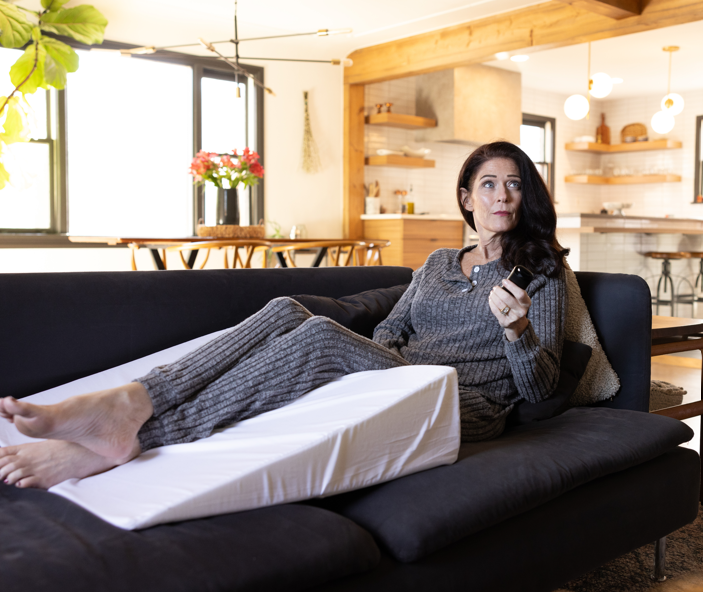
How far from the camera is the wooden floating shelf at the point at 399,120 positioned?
7152 millimetres

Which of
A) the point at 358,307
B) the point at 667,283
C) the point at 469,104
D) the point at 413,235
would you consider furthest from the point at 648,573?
the point at 469,104

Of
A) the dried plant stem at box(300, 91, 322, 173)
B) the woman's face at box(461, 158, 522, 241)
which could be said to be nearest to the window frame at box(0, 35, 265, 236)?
the dried plant stem at box(300, 91, 322, 173)

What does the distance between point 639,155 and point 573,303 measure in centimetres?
887

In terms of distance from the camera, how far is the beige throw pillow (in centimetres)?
212

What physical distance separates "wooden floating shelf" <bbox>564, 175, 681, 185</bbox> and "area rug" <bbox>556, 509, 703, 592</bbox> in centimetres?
815

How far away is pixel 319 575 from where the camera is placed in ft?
3.72

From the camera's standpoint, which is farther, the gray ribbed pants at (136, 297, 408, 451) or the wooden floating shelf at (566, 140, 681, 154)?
the wooden floating shelf at (566, 140, 681, 154)

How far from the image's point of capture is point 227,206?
14.2 feet

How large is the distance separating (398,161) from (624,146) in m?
4.25

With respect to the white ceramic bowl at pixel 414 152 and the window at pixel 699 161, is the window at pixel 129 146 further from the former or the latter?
the window at pixel 699 161

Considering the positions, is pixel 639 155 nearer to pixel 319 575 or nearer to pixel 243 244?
pixel 243 244

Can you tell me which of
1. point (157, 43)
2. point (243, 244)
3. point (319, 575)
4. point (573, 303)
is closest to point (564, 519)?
point (319, 575)

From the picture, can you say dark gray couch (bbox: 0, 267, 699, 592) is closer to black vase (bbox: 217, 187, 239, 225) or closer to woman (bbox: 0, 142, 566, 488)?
woman (bbox: 0, 142, 566, 488)

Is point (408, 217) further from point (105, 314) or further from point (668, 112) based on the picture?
point (105, 314)
